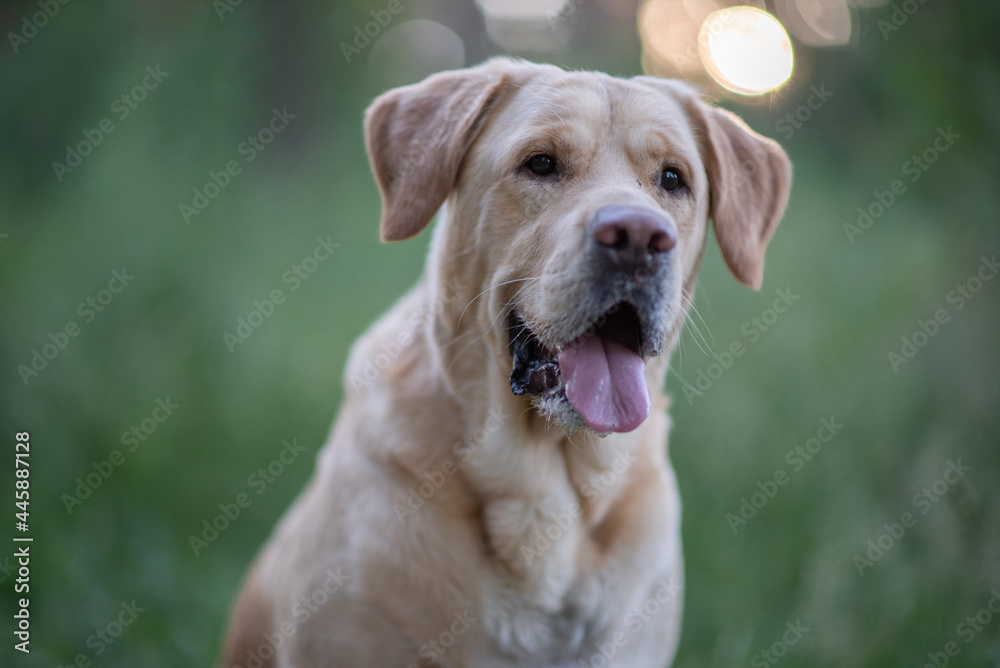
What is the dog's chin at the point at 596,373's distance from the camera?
208 cm

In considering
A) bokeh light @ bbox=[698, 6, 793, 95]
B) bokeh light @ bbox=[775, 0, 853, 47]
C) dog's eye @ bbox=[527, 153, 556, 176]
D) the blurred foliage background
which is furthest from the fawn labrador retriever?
bokeh light @ bbox=[775, 0, 853, 47]

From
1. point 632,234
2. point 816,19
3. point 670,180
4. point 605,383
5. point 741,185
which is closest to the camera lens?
point 632,234

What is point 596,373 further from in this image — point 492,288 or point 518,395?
point 492,288

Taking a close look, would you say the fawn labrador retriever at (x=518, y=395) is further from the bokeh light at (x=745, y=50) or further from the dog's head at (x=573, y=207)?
the bokeh light at (x=745, y=50)

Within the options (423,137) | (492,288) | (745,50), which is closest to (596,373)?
(492,288)

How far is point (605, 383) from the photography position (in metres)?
2.13

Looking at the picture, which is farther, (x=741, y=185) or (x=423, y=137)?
(x=741, y=185)

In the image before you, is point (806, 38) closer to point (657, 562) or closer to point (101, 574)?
point (657, 562)

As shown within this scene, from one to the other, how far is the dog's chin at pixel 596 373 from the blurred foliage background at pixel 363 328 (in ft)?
1.86

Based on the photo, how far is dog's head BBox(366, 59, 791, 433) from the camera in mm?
2057

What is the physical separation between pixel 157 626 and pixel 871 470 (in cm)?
382

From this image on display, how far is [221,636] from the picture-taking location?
377 cm

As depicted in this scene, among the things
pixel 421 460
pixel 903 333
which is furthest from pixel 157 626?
pixel 903 333

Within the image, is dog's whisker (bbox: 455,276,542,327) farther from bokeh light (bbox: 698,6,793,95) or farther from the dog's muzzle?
bokeh light (bbox: 698,6,793,95)
